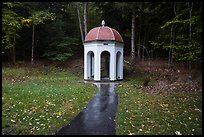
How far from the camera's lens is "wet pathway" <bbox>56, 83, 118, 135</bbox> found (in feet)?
22.2

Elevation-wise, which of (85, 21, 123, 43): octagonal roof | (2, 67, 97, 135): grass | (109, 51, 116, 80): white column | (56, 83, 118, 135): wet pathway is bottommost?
(56, 83, 118, 135): wet pathway

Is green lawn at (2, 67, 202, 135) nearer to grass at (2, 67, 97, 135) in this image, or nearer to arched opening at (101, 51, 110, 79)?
grass at (2, 67, 97, 135)

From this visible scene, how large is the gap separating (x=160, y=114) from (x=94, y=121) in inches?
95.5

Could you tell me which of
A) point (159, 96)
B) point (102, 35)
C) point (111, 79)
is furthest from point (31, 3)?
point (159, 96)

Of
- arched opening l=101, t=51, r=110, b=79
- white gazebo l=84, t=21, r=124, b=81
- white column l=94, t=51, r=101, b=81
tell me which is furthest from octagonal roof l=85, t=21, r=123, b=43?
arched opening l=101, t=51, r=110, b=79

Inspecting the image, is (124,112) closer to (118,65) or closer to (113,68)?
(113,68)

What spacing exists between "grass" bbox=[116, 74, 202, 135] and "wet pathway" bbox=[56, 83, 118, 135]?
27 cm

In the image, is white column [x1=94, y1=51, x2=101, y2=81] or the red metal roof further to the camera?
the red metal roof

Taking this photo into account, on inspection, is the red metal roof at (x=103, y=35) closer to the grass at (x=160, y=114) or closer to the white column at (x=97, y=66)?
the white column at (x=97, y=66)

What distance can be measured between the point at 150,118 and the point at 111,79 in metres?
12.1

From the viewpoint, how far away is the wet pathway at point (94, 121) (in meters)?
6.78

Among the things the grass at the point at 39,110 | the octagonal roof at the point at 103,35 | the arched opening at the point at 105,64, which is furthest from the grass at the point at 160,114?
the arched opening at the point at 105,64

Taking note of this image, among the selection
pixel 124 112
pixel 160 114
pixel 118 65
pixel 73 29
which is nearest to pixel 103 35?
pixel 118 65

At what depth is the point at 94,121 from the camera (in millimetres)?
7844
